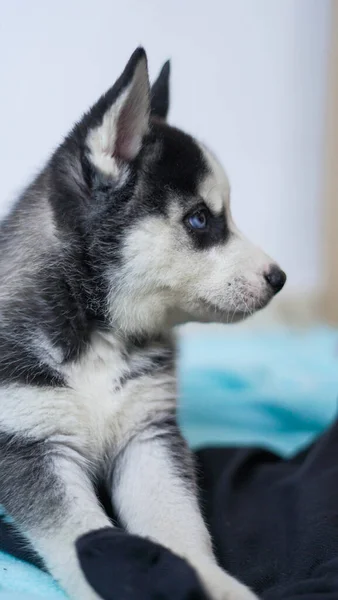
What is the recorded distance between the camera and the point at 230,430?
2592mm

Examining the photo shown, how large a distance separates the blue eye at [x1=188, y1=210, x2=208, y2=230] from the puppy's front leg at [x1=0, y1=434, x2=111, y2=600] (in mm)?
549

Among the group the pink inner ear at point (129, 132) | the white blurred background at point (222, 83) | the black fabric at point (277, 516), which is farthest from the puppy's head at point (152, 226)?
the white blurred background at point (222, 83)

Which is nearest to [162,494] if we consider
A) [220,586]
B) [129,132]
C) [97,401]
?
[97,401]

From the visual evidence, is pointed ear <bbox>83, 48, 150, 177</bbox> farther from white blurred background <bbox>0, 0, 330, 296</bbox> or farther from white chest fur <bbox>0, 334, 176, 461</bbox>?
white blurred background <bbox>0, 0, 330, 296</bbox>

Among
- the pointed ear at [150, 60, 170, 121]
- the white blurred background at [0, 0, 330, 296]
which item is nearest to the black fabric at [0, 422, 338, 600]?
the pointed ear at [150, 60, 170, 121]

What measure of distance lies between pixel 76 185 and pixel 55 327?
31cm

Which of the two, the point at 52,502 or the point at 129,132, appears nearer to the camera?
the point at 52,502

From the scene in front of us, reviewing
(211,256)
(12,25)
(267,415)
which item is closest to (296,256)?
(267,415)

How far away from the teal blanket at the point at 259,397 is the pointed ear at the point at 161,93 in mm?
674

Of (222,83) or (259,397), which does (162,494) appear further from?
(222,83)

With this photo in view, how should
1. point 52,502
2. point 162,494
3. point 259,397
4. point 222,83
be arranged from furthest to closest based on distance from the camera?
point 222,83 < point 259,397 < point 162,494 < point 52,502

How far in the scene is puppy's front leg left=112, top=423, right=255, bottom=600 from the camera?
136cm

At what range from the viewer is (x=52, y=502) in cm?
132

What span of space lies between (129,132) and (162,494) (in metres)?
0.77
